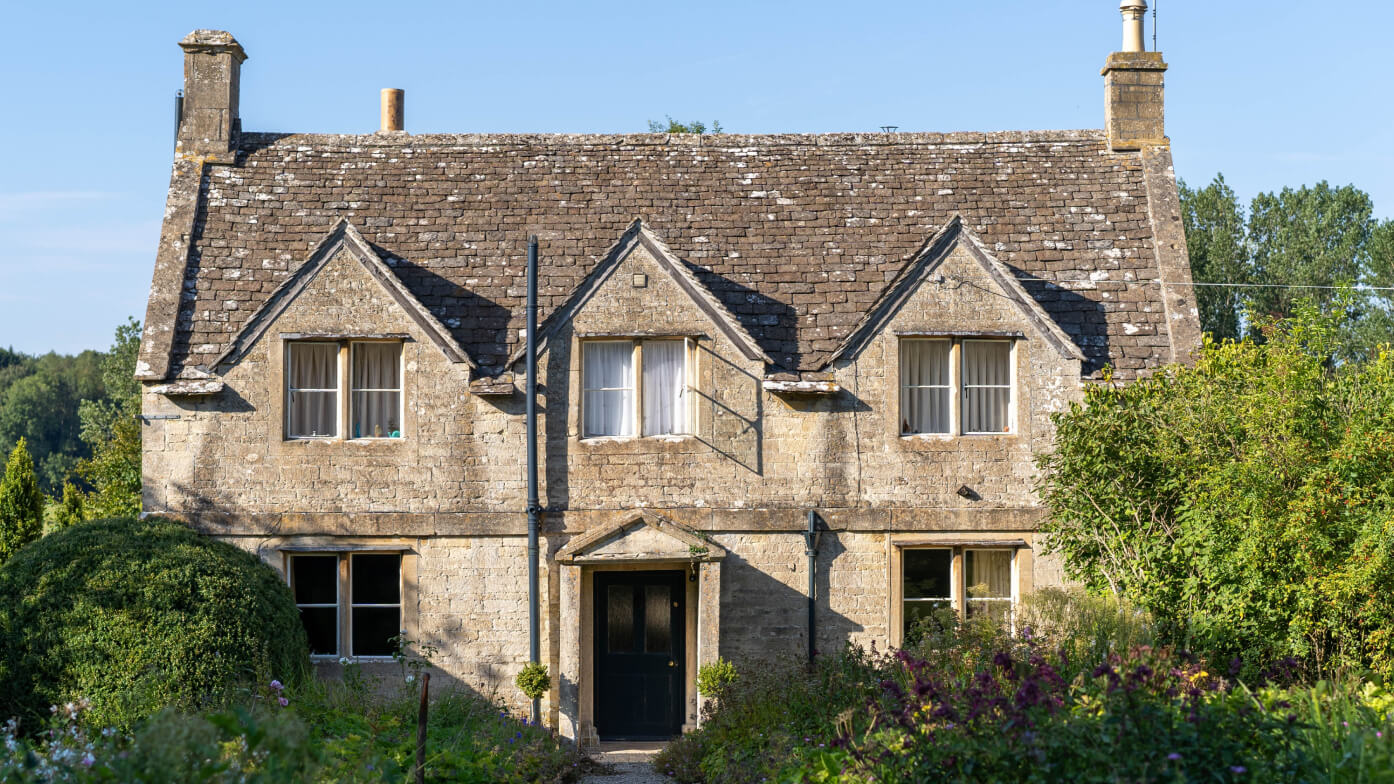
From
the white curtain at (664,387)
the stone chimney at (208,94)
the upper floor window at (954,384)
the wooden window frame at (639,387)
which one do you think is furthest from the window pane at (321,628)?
the upper floor window at (954,384)

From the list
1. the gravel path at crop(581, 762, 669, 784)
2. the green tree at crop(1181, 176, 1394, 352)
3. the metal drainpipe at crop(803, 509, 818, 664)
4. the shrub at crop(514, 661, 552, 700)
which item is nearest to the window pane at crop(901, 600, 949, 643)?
the metal drainpipe at crop(803, 509, 818, 664)

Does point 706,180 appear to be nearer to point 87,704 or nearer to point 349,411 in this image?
point 349,411

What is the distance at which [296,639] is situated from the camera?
47.9 feet

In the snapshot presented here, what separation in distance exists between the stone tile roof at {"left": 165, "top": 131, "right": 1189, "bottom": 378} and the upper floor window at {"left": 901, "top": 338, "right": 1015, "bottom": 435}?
0.96m

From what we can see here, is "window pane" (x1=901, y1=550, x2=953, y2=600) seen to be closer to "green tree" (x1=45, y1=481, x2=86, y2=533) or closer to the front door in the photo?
the front door

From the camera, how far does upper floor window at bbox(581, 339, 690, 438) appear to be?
1666 cm

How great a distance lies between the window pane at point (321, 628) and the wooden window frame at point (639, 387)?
3.93 metres

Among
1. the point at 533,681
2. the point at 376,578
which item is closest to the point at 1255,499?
the point at 533,681

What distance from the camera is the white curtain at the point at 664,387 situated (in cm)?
1669

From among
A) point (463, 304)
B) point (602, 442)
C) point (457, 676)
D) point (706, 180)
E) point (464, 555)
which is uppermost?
point (706, 180)

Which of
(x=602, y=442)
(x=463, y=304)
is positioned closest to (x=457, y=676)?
(x=602, y=442)

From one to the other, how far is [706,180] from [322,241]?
546cm

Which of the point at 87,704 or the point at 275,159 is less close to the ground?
the point at 275,159

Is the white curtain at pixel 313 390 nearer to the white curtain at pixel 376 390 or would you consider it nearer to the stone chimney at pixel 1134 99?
the white curtain at pixel 376 390
